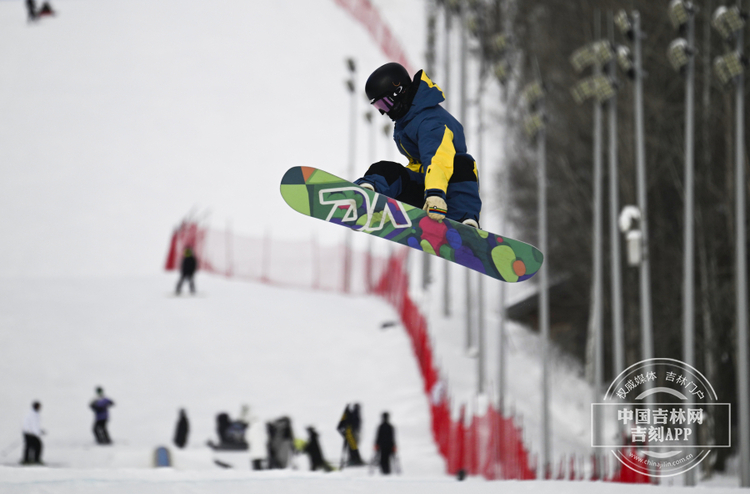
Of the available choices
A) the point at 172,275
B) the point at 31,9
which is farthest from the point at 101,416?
the point at 31,9

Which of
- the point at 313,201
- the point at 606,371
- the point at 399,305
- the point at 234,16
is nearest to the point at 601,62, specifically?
the point at 399,305

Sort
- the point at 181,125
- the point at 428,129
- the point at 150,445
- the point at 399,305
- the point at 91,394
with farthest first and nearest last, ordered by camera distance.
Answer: the point at 181,125 → the point at 399,305 → the point at 91,394 → the point at 150,445 → the point at 428,129

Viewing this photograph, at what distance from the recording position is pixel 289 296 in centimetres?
2530

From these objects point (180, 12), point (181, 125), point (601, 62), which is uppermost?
point (180, 12)

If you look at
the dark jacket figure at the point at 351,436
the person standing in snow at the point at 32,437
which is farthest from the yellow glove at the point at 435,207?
the person standing in snow at the point at 32,437

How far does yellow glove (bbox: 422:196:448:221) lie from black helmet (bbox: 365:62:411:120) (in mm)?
612

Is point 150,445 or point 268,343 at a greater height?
point 268,343

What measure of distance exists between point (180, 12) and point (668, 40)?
120ft

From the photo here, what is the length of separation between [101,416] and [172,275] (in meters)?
12.1

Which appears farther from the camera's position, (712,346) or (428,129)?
(712,346)

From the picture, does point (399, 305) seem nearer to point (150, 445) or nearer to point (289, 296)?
point (289, 296)

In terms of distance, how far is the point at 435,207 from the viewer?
5.26 meters

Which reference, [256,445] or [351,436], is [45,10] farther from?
[351,436]

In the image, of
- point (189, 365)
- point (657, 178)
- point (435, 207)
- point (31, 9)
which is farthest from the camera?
point (31, 9)
